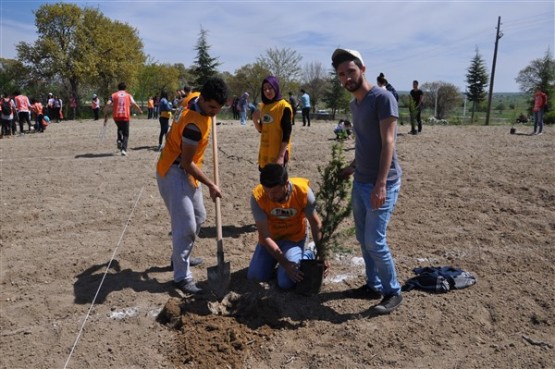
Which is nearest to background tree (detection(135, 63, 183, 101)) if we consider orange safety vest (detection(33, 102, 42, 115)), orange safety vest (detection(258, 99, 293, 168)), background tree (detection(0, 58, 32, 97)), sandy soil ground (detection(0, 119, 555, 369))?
background tree (detection(0, 58, 32, 97))

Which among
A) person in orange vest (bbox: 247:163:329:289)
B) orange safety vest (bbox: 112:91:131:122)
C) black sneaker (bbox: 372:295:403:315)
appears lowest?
black sneaker (bbox: 372:295:403:315)

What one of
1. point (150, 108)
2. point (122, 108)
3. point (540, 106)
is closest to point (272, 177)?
point (122, 108)

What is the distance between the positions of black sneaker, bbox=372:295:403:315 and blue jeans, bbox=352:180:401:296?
0.04 m

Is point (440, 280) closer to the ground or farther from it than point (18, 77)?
closer to the ground

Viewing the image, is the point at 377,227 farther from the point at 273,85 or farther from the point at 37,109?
the point at 37,109

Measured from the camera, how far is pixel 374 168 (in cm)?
343

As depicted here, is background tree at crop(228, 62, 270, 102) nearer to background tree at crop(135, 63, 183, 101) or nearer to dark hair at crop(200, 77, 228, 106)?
background tree at crop(135, 63, 183, 101)

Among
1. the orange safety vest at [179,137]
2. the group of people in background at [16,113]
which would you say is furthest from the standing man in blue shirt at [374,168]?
the group of people in background at [16,113]

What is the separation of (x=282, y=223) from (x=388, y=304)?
1.18 metres

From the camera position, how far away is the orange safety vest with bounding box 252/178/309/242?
12.8 feet

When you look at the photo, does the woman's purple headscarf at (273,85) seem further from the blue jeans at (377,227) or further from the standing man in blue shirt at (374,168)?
the blue jeans at (377,227)

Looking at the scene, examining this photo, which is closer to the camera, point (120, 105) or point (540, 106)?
point (120, 105)

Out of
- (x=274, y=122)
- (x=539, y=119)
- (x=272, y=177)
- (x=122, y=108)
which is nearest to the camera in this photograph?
(x=272, y=177)

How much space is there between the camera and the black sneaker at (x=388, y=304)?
141 inches
